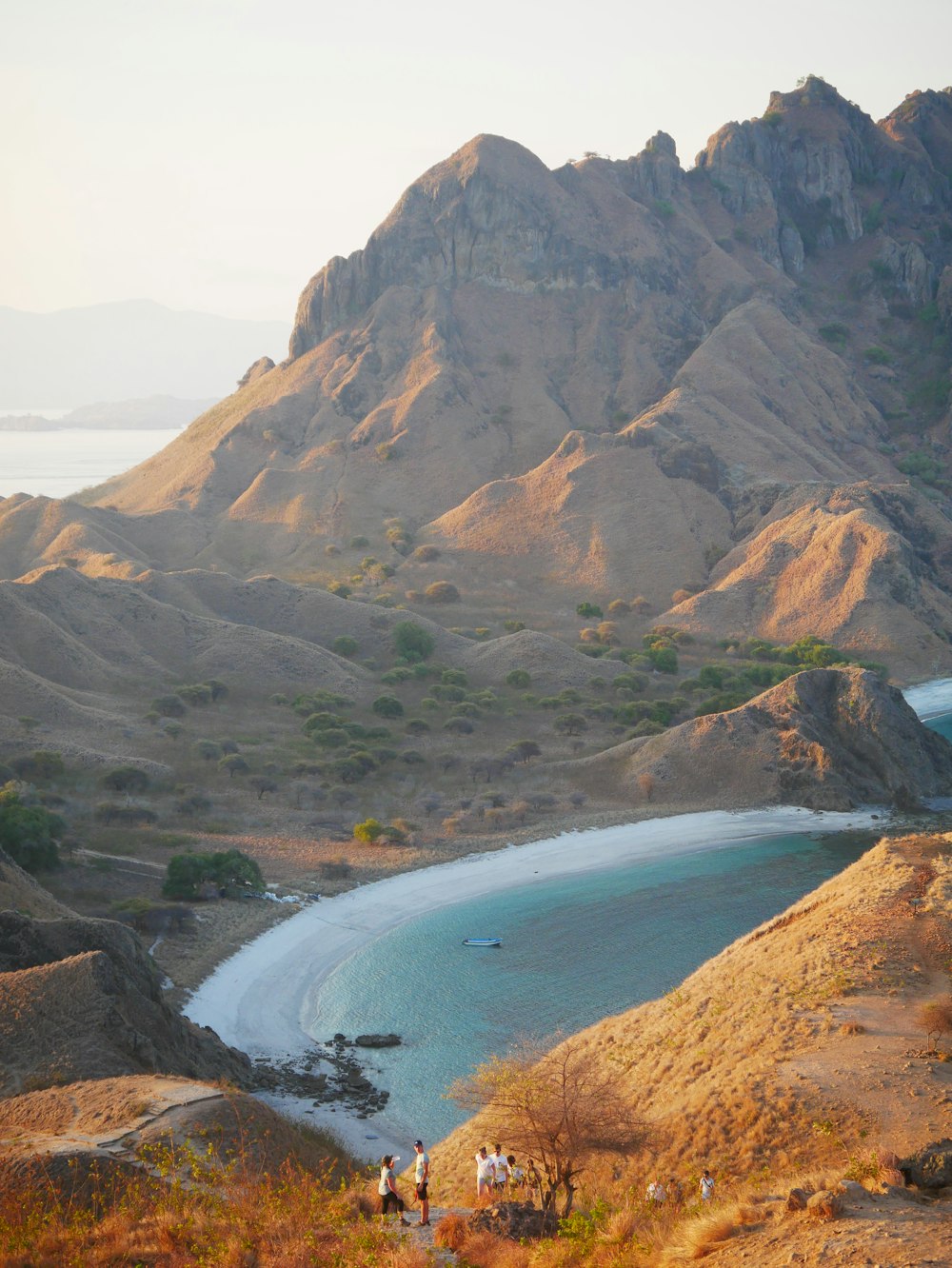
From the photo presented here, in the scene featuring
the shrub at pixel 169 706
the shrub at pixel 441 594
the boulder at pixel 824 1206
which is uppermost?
the shrub at pixel 441 594

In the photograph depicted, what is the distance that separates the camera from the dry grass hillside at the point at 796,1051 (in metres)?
27.2

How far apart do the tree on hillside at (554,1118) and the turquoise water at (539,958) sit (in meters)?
10.5

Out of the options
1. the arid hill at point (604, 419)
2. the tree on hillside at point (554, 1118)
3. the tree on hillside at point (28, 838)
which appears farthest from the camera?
the arid hill at point (604, 419)

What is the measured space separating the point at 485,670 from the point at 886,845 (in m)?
56.8

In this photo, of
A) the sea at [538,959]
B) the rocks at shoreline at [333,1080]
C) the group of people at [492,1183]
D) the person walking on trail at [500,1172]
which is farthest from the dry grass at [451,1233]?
the rocks at shoreline at [333,1080]

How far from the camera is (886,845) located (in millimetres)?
43688

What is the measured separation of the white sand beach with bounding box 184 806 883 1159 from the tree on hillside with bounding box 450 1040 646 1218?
9761 millimetres

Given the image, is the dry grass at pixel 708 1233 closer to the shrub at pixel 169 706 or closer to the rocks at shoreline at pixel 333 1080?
the rocks at shoreline at pixel 333 1080

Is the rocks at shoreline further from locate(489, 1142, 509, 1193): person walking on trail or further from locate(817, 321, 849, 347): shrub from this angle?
locate(817, 321, 849, 347): shrub

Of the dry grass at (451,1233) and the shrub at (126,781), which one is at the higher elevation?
the shrub at (126,781)

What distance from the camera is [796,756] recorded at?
7556 centimetres

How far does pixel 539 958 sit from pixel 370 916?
869 cm

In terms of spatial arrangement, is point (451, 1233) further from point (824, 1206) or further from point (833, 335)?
point (833, 335)

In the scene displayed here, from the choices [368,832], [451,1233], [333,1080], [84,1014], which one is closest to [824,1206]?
[451,1233]
